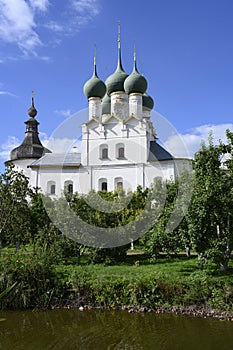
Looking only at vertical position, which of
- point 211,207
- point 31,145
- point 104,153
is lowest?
point 211,207

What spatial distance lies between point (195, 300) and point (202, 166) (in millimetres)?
3948

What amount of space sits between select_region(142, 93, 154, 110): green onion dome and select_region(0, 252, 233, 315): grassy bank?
73.0 ft

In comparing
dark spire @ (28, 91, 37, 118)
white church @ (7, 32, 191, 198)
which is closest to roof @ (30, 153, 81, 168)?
white church @ (7, 32, 191, 198)

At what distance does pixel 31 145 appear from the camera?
1342 inches

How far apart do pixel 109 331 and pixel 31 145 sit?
2693 centimetres

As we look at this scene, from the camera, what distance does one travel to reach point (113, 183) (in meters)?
28.9

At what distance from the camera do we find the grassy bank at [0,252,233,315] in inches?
404

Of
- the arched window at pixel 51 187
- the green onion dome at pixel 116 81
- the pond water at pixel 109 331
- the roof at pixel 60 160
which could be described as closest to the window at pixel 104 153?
the roof at pixel 60 160

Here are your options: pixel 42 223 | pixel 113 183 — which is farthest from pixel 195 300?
pixel 113 183

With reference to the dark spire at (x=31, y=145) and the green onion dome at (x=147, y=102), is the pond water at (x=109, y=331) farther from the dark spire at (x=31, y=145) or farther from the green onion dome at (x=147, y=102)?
the dark spire at (x=31, y=145)

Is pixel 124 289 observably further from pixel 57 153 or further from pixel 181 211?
pixel 57 153

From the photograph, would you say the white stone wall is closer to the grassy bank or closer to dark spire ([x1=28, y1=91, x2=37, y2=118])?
dark spire ([x1=28, y1=91, x2=37, y2=118])

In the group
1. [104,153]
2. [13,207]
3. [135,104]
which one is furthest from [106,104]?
[13,207]

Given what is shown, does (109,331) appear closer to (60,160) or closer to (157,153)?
(157,153)
